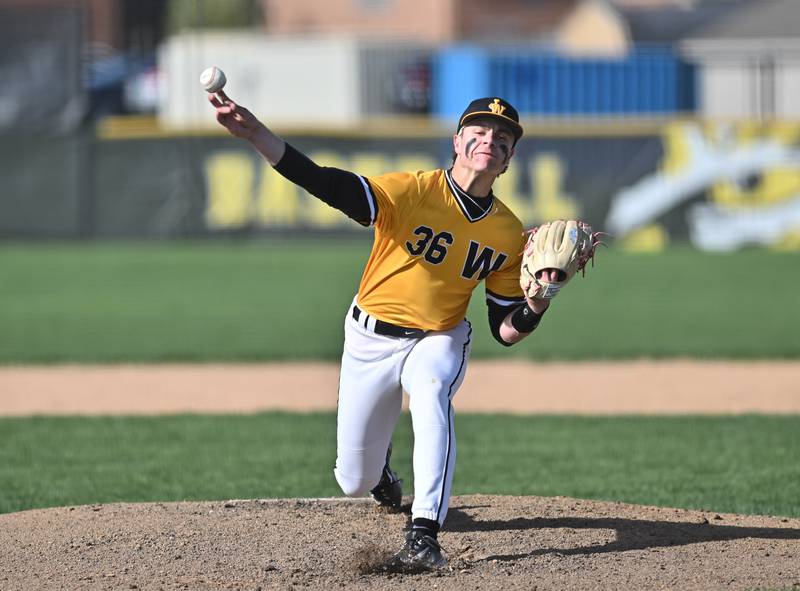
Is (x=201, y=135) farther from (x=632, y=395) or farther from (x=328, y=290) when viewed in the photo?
(x=632, y=395)

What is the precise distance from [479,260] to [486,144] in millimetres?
489

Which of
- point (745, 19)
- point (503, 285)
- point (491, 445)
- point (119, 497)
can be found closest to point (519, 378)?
point (491, 445)

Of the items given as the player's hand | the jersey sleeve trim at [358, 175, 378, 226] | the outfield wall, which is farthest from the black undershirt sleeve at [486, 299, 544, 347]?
the outfield wall

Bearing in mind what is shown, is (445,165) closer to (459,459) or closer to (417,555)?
(459,459)

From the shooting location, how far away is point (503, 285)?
5691mm

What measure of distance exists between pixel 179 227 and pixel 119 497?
49.8 feet

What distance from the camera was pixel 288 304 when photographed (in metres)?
16.1

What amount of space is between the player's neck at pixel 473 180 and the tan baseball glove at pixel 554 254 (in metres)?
0.28

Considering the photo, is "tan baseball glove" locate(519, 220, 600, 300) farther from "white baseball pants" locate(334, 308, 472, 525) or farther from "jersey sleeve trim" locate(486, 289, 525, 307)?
"white baseball pants" locate(334, 308, 472, 525)

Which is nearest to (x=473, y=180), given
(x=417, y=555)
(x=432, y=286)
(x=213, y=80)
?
(x=432, y=286)

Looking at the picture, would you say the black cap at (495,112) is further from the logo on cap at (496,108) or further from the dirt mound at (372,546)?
the dirt mound at (372,546)

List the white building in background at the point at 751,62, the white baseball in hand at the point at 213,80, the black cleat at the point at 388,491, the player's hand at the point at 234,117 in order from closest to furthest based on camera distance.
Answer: the white baseball in hand at the point at 213,80, the player's hand at the point at 234,117, the black cleat at the point at 388,491, the white building in background at the point at 751,62

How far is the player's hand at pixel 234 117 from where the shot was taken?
4883 millimetres

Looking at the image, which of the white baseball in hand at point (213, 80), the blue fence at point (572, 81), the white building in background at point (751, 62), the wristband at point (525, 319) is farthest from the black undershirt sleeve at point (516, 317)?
the blue fence at point (572, 81)
